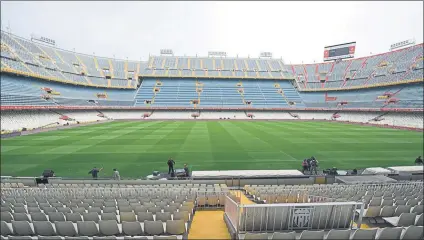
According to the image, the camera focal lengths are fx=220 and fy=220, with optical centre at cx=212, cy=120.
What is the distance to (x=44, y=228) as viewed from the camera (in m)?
5.06

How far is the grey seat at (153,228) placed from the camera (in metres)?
5.05

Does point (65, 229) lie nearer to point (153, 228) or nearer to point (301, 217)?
point (153, 228)

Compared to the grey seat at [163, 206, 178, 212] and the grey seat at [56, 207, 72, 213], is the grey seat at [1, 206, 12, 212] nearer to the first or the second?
the grey seat at [56, 207, 72, 213]

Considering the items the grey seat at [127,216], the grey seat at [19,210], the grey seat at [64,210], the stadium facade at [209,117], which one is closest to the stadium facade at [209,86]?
the stadium facade at [209,117]

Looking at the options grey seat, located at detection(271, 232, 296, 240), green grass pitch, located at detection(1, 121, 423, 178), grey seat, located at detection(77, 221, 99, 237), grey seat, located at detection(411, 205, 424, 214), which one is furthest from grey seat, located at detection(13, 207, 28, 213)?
grey seat, located at detection(411, 205, 424, 214)

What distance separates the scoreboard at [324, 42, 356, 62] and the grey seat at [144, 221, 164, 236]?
86.2 m

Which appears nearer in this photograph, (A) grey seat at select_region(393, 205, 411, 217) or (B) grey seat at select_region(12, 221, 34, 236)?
(B) grey seat at select_region(12, 221, 34, 236)

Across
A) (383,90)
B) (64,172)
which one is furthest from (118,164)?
(383,90)

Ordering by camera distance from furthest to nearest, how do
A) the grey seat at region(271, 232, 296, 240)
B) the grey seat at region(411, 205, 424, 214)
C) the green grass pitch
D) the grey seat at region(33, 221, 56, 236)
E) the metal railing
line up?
the green grass pitch → the grey seat at region(411, 205, 424, 214) → the grey seat at region(33, 221, 56, 236) → the metal railing → the grey seat at region(271, 232, 296, 240)

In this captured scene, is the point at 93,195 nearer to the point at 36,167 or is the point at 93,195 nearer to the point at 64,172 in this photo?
the point at 64,172

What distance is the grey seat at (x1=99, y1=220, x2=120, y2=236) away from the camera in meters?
5.03

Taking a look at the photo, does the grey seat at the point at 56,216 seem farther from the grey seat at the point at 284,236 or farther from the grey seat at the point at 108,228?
the grey seat at the point at 284,236

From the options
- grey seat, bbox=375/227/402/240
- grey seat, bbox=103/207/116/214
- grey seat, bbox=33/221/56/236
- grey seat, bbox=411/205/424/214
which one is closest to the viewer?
grey seat, bbox=375/227/402/240

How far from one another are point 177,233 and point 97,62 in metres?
81.3
